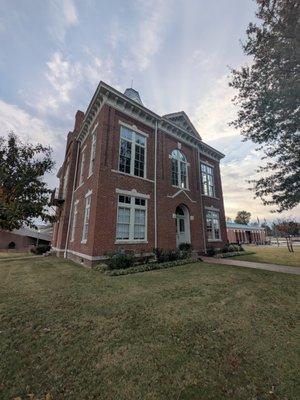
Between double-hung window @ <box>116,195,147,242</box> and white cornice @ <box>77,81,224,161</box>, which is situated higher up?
white cornice @ <box>77,81,224,161</box>

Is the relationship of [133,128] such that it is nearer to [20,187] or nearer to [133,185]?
[133,185]

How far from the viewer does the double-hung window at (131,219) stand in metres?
12.1

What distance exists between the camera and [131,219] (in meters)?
12.4

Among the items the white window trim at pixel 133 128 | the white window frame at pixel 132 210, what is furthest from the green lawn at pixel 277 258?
the white window trim at pixel 133 128

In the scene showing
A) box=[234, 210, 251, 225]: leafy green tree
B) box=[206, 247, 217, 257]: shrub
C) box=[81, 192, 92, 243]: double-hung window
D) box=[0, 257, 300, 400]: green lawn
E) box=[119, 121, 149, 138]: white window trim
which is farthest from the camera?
box=[234, 210, 251, 225]: leafy green tree

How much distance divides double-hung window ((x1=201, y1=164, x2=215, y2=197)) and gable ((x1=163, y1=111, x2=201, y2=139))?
3.43 m

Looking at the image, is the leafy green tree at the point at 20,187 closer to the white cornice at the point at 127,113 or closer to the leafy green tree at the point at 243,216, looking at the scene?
the white cornice at the point at 127,113

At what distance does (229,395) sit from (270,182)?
10.6 m

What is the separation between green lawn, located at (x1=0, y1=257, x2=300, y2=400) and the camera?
2627 millimetres

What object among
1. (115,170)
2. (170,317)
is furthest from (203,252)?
(170,317)

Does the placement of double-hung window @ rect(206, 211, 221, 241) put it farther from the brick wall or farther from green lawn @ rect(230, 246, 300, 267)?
green lawn @ rect(230, 246, 300, 267)

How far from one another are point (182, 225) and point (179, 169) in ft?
14.9

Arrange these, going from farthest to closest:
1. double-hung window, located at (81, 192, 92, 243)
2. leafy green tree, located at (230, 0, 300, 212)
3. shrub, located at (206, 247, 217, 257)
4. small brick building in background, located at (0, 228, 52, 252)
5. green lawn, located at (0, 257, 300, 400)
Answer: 1. small brick building in background, located at (0, 228, 52, 252)
2. shrub, located at (206, 247, 217, 257)
3. double-hung window, located at (81, 192, 92, 243)
4. leafy green tree, located at (230, 0, 300, 212)
5. green lawn, located at (0, 257, 300, 400)

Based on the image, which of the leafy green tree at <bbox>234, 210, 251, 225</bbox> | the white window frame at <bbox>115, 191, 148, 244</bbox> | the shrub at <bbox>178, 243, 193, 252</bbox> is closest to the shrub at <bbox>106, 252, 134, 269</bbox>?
the white window frame at <bbox>115, 191, 148, 244</bbox>
